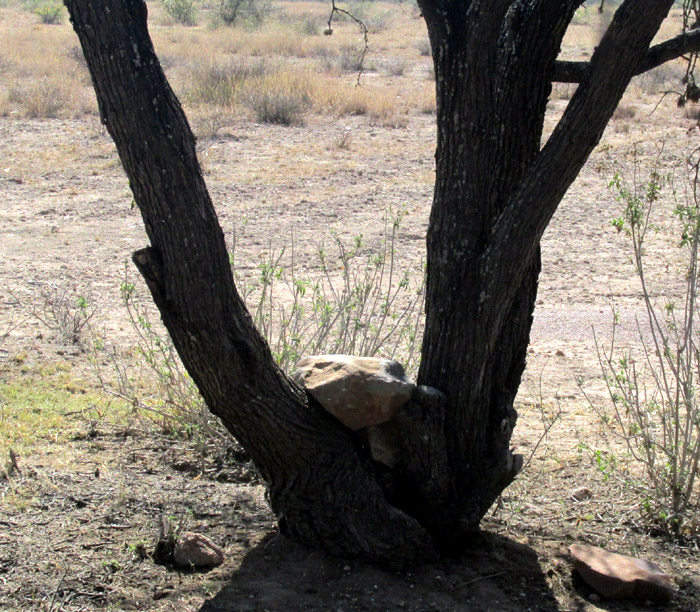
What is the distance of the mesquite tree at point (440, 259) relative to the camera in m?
2.95

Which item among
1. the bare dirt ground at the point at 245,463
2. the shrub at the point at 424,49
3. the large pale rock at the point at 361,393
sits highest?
the shrub at the point at 424,49

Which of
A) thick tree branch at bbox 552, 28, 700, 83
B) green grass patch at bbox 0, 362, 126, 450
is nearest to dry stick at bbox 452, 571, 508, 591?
thick tree branch at bbox 552, 28, 700, 83

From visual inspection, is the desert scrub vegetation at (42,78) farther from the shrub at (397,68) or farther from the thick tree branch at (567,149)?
the thick tree branch at (567,149)

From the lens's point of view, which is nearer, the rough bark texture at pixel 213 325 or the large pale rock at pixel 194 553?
the rough bark texture at pixel 213 325

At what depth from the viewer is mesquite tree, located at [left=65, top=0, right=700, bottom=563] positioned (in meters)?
2.95

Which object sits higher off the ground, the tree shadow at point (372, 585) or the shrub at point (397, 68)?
the shrub at point (397, 68)

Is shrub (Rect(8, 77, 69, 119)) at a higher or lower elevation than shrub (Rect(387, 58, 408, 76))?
lower

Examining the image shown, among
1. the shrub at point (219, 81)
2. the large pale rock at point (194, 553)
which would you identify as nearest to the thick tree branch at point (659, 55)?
the large pale rock at point (194, 553)

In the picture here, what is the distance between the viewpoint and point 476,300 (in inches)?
126

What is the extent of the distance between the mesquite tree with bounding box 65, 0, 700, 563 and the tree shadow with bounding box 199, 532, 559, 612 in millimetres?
81

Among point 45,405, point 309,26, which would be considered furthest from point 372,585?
point 309,26

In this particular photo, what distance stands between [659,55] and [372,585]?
2.16 meters

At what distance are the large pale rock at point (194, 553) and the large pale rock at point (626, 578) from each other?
53.5 inches

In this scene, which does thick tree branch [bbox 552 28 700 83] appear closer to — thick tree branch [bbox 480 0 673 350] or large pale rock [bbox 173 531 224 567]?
thick tree branch [bbox 480 0 673 350]
